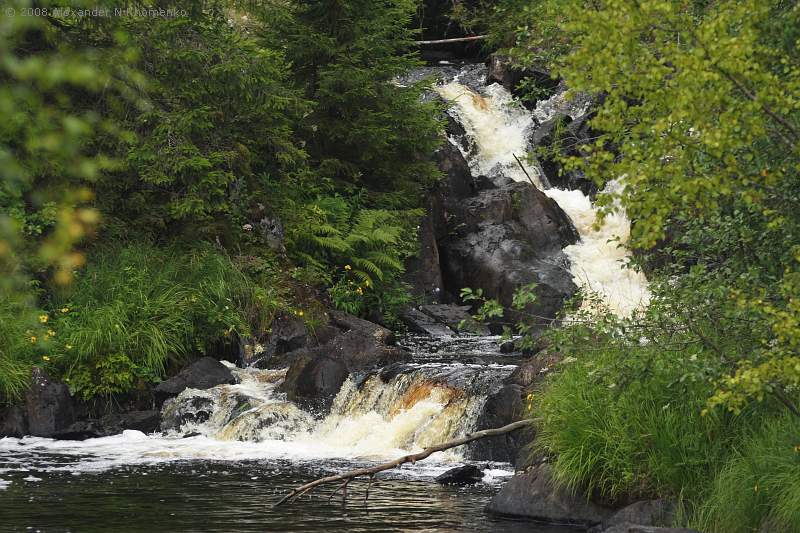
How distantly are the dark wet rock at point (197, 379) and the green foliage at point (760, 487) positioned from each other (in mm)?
8729

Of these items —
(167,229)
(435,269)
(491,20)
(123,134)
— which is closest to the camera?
(123,134)

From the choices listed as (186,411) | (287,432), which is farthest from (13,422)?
(287,432)

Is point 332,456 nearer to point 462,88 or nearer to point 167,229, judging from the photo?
point 167,229

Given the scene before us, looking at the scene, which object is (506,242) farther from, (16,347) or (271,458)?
(16,347)

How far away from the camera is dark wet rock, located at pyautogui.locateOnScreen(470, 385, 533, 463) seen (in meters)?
11.2

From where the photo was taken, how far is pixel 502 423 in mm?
11820

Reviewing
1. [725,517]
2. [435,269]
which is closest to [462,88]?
[435,269]

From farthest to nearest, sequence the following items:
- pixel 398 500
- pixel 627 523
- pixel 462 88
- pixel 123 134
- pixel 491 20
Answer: pixel 491 20
pixel 462 88
pixel 398 500
pixel 627 523
pixel 123 134

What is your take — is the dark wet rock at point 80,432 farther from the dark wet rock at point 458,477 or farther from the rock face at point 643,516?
the rock face at point 643,516

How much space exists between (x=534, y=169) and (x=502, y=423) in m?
13.8

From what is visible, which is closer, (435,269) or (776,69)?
(776,69)

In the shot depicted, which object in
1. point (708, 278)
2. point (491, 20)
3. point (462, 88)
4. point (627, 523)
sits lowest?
point (627, 523)

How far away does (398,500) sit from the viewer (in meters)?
8.93

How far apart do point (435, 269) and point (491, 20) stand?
37.9ft
